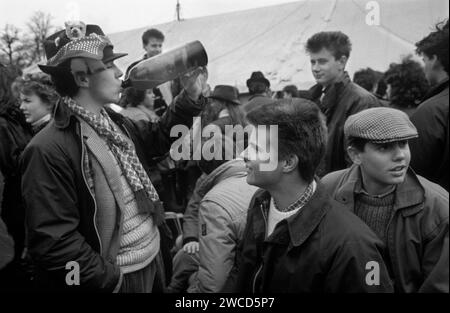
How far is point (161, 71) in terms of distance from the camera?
86.2 inches

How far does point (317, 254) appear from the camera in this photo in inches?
54.9

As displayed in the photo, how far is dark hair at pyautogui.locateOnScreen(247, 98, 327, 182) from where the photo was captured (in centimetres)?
157

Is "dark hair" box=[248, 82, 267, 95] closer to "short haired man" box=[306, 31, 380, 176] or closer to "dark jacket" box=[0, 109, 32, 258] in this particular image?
"short haired man" box=[306, 31, 380, 176]

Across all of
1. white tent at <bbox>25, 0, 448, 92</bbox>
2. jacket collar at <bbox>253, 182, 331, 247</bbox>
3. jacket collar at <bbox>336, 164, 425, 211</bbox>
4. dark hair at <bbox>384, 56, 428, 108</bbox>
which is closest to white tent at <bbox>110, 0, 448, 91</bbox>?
white tent at <bbox>25, 0, 448, 92</bbox>

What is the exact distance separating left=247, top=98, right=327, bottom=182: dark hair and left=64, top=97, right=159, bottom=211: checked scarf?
58 centimetres

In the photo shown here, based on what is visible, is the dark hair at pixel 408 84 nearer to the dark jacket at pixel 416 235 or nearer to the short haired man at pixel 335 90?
the short haired man at pixel 335 90

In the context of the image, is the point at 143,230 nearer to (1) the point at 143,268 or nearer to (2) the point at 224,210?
(1) the point at 143,268

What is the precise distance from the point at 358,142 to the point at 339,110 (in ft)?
2.73

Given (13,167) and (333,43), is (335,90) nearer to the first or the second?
(333,43)

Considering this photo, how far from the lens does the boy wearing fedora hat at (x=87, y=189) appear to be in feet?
5.22

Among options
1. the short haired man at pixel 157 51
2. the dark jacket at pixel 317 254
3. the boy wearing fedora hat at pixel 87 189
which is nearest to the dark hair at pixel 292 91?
the short haired man at pixel 157 51

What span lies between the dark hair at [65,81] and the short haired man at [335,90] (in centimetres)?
145

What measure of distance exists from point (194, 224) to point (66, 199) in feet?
3.53
